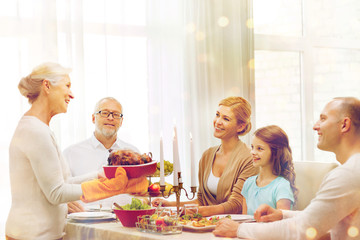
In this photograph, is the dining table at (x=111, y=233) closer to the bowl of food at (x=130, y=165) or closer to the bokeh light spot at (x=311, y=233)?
the bowl of food at (x=130, y=165)

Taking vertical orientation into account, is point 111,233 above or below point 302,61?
below

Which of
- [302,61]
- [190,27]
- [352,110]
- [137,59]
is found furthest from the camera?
[302,61]

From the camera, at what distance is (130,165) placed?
2248 mm

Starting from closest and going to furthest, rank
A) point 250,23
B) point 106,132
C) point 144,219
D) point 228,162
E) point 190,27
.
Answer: point 144,219 < point 228,162 < point 106,132 < point 190,27 < point 250,23

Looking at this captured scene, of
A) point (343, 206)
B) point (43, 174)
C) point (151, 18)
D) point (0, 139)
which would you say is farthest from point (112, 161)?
point (151, 18)

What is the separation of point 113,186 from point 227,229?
0.53 metres

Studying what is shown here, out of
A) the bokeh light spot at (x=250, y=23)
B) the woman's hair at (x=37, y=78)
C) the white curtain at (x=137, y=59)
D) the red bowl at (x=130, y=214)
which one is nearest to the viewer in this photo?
the red bowl at (x=130, y=214)

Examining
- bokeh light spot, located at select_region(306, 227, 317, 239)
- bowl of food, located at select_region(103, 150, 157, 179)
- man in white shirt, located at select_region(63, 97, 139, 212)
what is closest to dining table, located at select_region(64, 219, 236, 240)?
bowl of food, located at select_region(103, 150, 157, 179)

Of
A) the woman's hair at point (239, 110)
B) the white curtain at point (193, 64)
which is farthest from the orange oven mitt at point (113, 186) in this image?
the white curtain at point (193, 64)

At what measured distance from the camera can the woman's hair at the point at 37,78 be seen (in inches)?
95.5

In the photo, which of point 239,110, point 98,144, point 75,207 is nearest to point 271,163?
point 239,110

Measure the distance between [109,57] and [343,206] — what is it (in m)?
2.65

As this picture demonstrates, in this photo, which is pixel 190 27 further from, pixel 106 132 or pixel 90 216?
pixel 90 216

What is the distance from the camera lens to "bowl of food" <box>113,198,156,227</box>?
2.27 m
